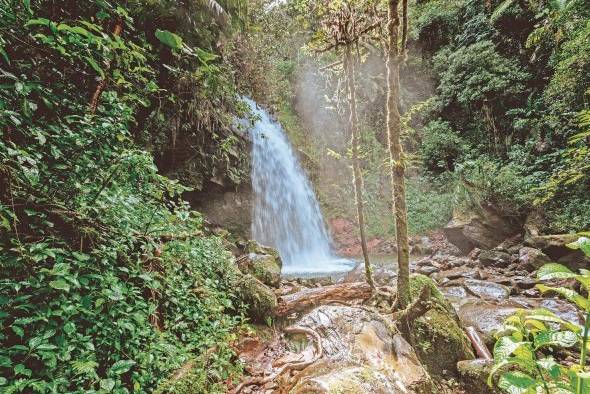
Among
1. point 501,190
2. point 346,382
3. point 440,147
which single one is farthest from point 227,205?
point 440,147

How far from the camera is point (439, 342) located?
3.62m

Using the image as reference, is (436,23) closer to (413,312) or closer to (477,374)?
(413,312)

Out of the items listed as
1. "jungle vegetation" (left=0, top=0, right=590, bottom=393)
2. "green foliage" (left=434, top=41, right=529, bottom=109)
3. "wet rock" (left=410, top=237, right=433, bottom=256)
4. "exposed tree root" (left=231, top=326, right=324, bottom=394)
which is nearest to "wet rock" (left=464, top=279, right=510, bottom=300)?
"jungle vegetation" (left=0, top=0, right=590, bottom=393)

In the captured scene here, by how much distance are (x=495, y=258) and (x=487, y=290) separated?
8.53 feet

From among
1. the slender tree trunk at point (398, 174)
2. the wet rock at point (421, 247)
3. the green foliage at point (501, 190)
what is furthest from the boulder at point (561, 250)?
the slender tree trunk at point (398, 174)

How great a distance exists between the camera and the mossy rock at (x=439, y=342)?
3.51 metres

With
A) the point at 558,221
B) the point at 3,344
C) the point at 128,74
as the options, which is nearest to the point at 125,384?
the point at 3,344

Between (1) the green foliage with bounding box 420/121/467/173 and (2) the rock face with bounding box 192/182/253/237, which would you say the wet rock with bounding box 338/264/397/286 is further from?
(1) the green foliage with bounding box 420/121/467/173

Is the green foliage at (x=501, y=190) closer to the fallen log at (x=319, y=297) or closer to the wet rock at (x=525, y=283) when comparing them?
the wet rock at (x=525, y=283)

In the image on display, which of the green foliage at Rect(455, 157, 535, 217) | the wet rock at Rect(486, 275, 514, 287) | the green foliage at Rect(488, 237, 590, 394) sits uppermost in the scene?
the green foliage at Rect(455, 157, 535, 217)

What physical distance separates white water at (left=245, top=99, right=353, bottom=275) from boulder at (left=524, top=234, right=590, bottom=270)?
574 centimetres

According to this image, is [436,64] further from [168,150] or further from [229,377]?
[229,377]

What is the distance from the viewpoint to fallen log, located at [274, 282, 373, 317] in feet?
15.9

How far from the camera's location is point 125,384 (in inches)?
77.2
